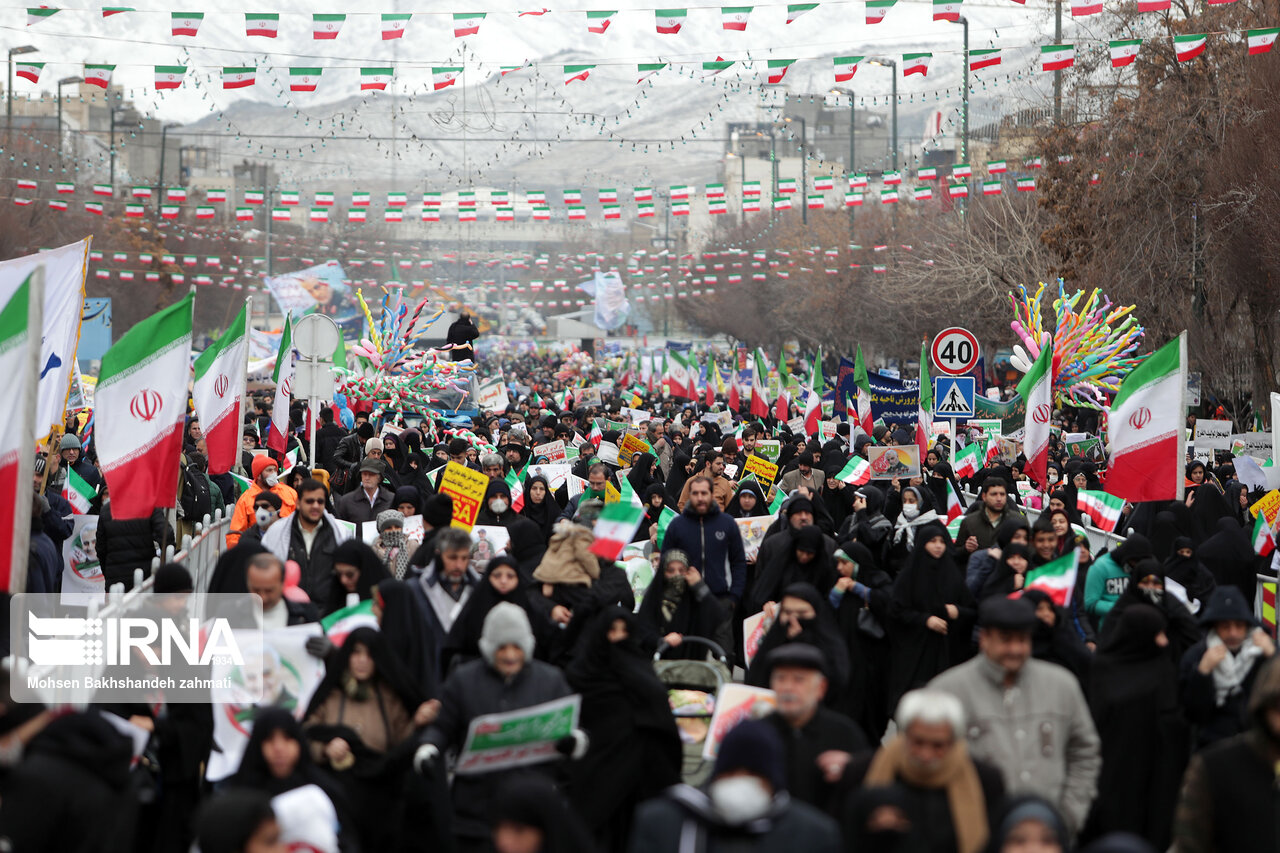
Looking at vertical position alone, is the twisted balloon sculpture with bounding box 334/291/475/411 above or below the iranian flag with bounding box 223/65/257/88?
below

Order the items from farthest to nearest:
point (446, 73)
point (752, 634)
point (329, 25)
Result: 1. point (446, 73)
2. point (329, 25)
3. point (752, 634)

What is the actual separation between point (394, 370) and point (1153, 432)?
1368cm

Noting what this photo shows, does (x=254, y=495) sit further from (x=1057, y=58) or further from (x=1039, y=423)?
(x=1057, y=58)

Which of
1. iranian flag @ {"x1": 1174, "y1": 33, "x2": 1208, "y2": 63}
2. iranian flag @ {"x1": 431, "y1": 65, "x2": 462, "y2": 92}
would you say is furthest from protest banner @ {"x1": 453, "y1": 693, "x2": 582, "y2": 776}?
iranian flag @ {"x1": 431, "y1": 65, "x2": 462, "y2": 92}

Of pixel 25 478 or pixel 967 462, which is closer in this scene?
pixel 25 478

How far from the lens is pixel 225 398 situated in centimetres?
1348

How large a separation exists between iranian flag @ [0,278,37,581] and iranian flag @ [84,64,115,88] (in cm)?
1413

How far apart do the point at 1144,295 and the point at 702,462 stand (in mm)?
10402

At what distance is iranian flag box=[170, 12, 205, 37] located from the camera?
1874cm

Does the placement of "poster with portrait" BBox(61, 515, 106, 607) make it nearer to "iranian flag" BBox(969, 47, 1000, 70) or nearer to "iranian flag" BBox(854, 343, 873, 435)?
"iranian flag" BBox(854, 343, 873, 435)

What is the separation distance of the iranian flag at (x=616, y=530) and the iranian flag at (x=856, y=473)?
229 inches

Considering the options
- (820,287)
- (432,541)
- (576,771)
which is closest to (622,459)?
(432,541)

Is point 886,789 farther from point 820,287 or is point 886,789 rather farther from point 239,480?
point 820,287

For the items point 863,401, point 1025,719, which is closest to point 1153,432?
point 1025,719
